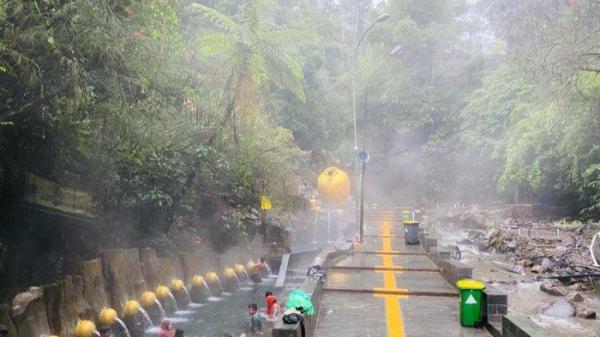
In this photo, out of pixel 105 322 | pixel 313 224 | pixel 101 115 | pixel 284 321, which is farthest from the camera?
pixel 313 224

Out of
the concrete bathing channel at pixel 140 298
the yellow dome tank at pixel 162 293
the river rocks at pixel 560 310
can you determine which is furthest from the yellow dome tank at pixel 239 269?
the river rocks at pixel 560 310

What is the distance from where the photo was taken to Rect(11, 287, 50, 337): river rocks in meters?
8.77

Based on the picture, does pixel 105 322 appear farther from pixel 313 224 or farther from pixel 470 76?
pixel 470 76

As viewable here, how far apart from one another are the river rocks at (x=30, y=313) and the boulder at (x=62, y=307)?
0.47 feet

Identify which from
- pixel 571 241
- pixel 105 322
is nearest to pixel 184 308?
pixel 105 322

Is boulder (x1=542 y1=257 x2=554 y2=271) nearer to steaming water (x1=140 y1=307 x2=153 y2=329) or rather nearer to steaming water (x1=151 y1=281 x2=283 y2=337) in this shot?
steaming water (x1=151 y1=281 x2=283 y2=337)

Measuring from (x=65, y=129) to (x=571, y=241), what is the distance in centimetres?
2112

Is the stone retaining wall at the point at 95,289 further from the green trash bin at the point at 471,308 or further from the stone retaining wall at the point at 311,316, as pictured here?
the green trash bin at the point at 471,308

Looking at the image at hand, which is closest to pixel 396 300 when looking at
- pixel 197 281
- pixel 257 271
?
pixel 197 281

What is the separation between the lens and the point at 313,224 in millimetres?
31953

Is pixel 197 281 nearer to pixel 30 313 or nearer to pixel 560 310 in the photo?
pixel 30 313

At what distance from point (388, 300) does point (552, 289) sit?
23.8 feet

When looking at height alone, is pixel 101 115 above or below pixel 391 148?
below

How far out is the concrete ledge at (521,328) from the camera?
6.58 meters
